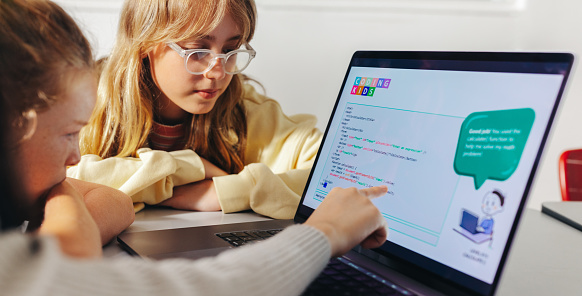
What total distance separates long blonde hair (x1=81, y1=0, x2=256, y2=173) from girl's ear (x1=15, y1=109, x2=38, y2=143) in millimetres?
540

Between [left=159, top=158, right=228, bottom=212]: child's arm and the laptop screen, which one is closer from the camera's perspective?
the laptop screen

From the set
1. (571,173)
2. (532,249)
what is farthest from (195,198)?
A: (571,173)

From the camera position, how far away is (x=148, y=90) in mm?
1203

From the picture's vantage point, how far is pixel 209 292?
0.45 metres

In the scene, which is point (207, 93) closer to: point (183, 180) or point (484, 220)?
point (183, 180)

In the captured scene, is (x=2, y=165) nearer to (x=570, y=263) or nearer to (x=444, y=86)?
(x=444, y=86)

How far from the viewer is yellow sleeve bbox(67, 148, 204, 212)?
3.20ft

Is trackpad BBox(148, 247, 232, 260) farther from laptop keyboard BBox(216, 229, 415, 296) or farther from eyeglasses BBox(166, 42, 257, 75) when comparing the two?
eyeglasses BBox(166, 42, 257, 75)

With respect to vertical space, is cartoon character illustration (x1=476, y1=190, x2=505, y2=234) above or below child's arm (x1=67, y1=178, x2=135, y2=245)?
above

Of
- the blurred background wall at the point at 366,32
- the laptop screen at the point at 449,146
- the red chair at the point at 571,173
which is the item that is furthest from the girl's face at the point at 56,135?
the blurred background wall at the point at 366,32

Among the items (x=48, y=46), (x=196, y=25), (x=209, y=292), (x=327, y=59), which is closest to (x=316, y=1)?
(x=327, y=59)

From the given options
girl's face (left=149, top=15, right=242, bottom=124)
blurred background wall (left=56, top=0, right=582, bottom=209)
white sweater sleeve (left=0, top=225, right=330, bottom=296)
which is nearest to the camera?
white sweater sleeve (left=0, top=225, right=330, bottom=296)

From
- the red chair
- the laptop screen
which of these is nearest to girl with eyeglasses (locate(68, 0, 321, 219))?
the laptop screen

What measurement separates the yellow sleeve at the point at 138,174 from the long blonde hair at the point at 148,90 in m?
0.09
